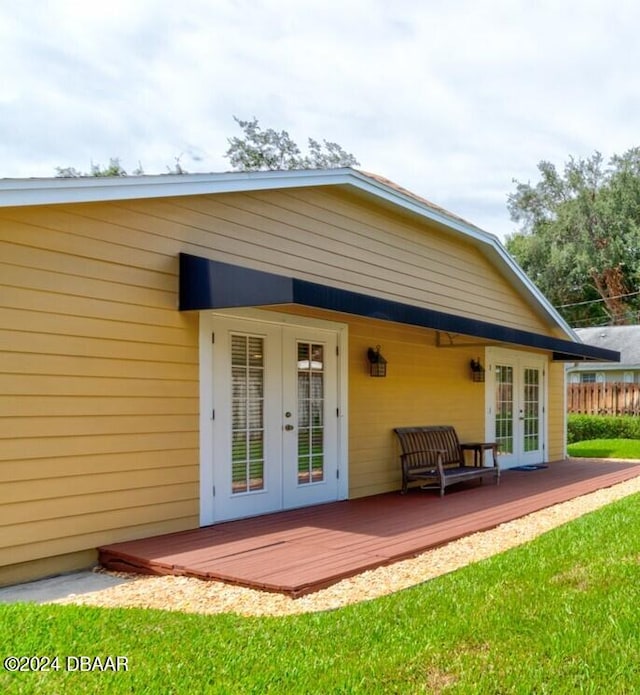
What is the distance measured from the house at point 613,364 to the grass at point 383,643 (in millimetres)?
20052

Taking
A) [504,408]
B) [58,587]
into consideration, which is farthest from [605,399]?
[58,587]

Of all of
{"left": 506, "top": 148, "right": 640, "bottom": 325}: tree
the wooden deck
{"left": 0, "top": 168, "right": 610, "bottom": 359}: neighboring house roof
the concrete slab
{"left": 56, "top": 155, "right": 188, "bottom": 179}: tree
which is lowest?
the concrete slab

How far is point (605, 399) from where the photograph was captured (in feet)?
68.6

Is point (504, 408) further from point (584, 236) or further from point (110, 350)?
point (584, 236)

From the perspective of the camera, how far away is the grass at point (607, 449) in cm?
1420

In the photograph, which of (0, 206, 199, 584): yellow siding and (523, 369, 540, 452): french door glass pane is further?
(523, 369, 540, 452): french door glass pane

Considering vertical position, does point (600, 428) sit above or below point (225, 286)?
below

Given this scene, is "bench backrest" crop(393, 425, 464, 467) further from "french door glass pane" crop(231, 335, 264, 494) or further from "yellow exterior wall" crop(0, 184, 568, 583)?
"french door glass pane" crop(231, 335, 264, 494)

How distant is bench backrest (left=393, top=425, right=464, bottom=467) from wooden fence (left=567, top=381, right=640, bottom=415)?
42.4 ft

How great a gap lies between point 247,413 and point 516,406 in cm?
653

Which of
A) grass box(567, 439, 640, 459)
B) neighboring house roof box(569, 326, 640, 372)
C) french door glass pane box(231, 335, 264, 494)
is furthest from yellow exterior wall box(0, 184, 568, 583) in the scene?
neighboring house roof box(569, 326, 640, 372)

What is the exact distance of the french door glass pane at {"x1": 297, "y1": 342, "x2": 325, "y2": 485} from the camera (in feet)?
24.0

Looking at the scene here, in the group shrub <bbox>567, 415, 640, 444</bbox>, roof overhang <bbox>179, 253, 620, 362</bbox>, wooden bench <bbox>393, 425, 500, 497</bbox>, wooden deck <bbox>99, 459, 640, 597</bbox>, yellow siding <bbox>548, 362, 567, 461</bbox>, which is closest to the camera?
wooden deck <bbox>99, 459, 640, 597</bbox>

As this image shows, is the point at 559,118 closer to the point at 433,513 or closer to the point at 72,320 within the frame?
the point at 433,513
